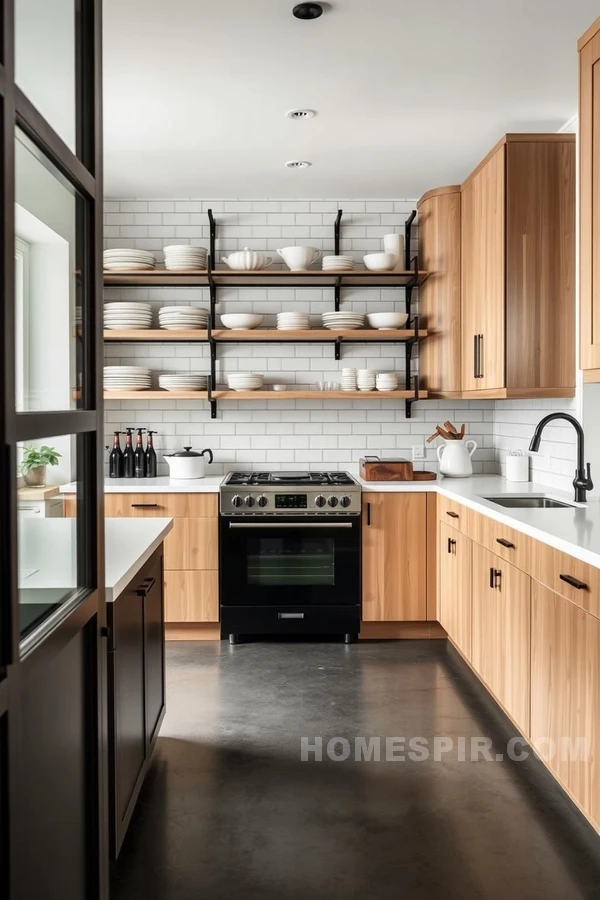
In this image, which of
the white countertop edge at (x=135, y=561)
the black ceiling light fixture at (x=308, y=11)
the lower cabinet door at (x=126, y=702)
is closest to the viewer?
the white countertop edge at (x=135, y=561)

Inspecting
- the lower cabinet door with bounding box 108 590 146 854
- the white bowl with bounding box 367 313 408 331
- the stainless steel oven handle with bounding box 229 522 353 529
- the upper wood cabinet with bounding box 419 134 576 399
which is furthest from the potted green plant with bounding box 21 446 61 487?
the white bowl with bounding box 367 313 408 331

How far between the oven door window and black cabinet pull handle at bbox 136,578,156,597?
1.76 meters

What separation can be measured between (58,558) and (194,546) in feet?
10.0

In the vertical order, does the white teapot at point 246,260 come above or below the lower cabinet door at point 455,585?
above

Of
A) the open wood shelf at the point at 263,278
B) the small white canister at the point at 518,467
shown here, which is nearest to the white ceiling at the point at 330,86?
the open wood shelf at the point at 263,278

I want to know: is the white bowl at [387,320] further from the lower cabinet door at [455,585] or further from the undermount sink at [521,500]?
the undermount sink at [521,500]

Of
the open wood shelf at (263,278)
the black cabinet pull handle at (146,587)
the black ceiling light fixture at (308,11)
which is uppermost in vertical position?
the black ceiling light fixture at (308,11)

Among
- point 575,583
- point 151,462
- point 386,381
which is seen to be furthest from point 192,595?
point 575,583

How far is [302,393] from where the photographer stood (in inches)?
188

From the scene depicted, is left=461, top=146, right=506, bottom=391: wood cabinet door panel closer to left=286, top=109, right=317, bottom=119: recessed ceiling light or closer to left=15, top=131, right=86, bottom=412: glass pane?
left=286, top=109, right=317, bottom=119: recessed ceiling light

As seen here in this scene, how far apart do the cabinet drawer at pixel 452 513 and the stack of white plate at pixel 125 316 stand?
85.5 inches

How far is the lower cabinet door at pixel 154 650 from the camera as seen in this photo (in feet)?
8.70

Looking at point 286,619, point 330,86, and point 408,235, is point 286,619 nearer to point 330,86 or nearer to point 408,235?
point 408,235

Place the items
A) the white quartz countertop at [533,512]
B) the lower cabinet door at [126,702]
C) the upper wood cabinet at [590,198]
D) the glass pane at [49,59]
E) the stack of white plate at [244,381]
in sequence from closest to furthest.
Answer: the glass pane at [49,59] → the lower cabinet door at [126,702] → the white quartz countertop at [533,512] → the upper wood cabinet at [590,198] → the stack of white plate at [244,381]
